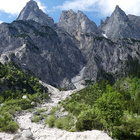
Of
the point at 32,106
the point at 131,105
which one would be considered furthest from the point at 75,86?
the point at 131,105

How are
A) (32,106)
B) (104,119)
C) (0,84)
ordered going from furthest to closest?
(0,84) < (32,106) < (104,119)

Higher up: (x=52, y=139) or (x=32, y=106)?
(x=52, y=139)

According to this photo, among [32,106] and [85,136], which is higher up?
[85,136]

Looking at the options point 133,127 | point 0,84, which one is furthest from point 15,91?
point 133,127

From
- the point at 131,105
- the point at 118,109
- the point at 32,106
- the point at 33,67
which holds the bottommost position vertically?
the point at 32,106

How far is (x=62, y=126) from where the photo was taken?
141 feet

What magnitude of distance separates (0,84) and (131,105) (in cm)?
7919

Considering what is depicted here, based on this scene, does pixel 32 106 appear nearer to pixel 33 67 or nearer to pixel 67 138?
pixel 67 138

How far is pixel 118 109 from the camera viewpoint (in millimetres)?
29172

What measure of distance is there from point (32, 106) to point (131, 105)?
5012cm

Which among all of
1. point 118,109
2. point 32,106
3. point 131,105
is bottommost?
point 32,106

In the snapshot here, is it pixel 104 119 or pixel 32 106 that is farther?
pixel 32 106

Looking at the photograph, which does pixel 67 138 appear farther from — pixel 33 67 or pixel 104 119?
pixel 33 67

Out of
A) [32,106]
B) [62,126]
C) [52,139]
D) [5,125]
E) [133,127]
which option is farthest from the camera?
[32,106]
